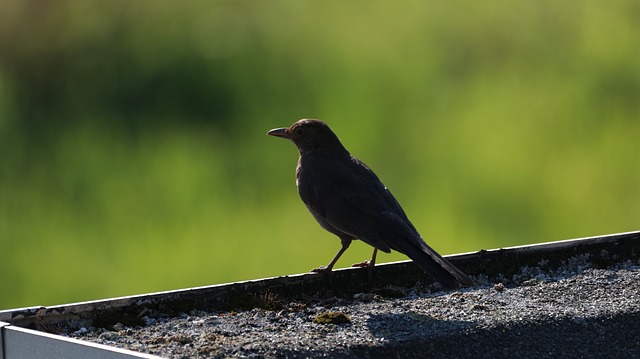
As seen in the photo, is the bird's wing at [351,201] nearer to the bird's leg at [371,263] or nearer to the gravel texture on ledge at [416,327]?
the bird's leg at [371,263]

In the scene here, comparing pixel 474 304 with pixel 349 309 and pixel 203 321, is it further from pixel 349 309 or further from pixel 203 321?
pixel 203 321

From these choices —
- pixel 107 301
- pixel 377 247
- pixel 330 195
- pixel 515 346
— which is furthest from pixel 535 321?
pixel 107 301

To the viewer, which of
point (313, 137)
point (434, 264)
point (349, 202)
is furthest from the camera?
point (313, 137)

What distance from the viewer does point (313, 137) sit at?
4293mm

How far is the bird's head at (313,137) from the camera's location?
4.27 meters

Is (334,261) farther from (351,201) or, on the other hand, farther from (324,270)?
(351,201)

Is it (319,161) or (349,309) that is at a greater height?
(319,161)

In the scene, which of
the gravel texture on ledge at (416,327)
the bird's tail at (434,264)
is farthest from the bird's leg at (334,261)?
the bird's tail at (434,264)

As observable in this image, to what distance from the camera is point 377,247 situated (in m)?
3.79

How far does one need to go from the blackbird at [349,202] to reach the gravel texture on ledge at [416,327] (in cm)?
17

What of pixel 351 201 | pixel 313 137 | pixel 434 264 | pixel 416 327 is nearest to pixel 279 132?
pixel 313 137

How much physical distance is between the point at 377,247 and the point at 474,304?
402 mm

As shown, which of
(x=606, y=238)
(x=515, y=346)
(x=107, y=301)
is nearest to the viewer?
(x=515, y=346)

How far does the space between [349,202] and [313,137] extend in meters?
0.46
